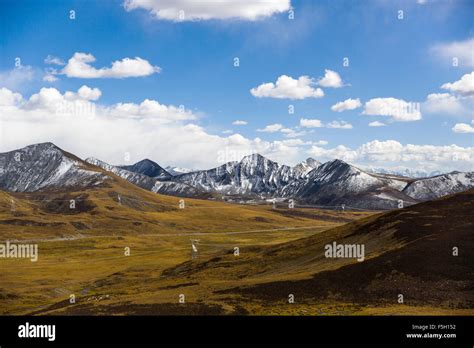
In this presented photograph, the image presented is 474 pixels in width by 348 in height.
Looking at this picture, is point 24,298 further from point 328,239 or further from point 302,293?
point 328,239

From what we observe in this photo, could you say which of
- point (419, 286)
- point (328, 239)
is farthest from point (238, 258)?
point (419, 286)

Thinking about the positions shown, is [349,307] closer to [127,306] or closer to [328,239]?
[127,306]
